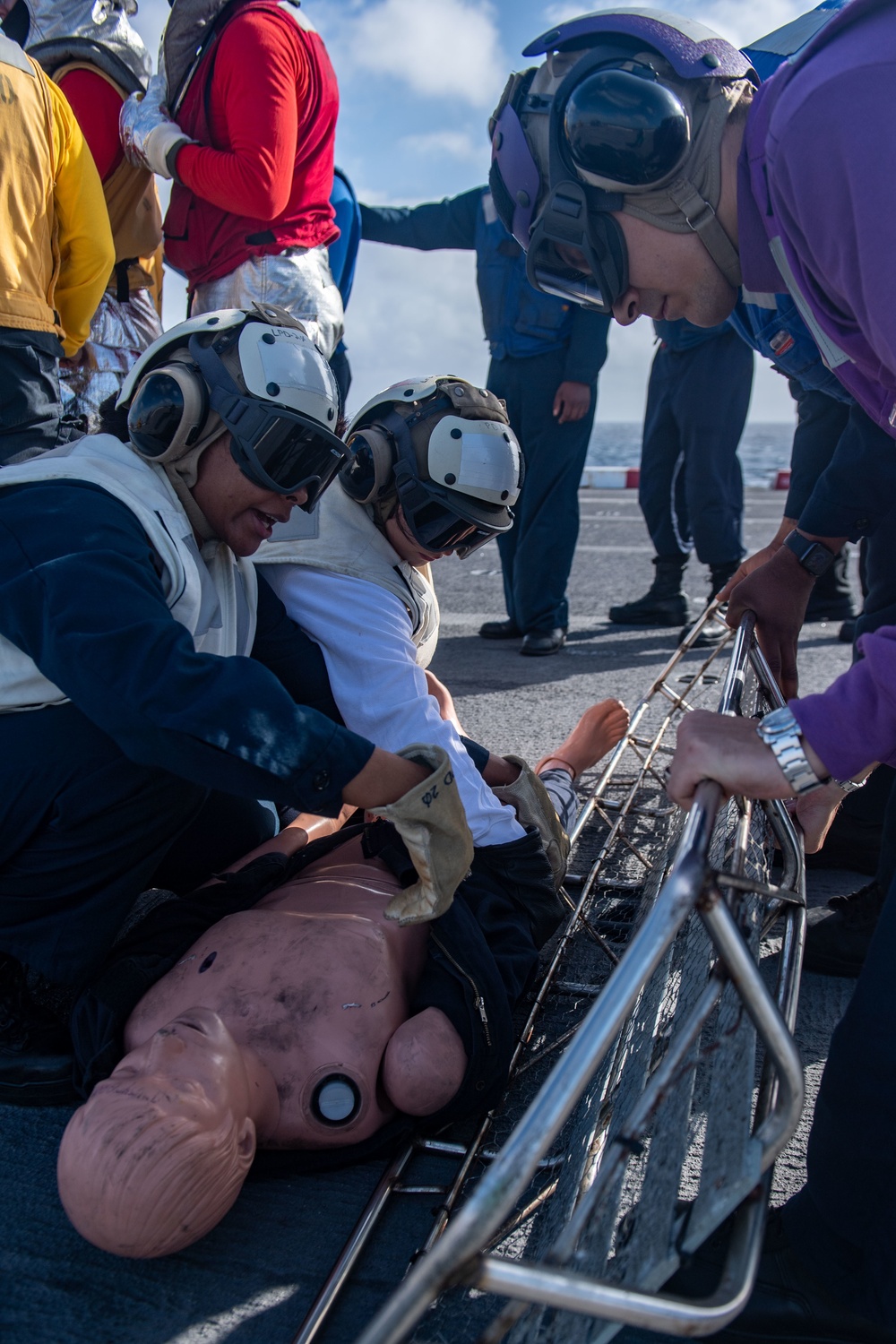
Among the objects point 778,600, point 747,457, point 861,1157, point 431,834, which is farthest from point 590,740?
point 747,457

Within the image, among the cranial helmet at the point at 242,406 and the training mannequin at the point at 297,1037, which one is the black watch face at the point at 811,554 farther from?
the cranial helmet at the point at 242,406

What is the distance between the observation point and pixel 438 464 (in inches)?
94.1

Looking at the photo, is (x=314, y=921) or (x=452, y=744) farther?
(x=452, y=744)

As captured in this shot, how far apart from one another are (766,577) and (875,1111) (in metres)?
1.37

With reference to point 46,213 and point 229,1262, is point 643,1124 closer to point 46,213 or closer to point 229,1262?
point 229,1262

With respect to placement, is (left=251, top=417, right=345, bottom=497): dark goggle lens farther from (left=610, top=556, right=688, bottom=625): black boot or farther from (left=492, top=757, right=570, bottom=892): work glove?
(left=610, top=556, right=688, bottom=625): black boot

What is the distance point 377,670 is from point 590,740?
1.03 m

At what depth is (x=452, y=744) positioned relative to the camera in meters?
2.24

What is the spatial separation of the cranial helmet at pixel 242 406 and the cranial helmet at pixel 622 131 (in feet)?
1.66

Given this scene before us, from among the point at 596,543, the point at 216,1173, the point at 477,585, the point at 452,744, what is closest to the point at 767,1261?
the point at 216,1173

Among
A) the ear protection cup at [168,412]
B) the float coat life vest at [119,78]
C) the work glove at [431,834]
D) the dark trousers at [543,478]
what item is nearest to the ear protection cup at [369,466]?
the ear protection cup at [168,412]

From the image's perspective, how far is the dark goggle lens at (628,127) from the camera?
157 centimetres

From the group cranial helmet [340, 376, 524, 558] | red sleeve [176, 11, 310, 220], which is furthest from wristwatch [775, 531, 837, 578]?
red sleeve [176, 11, 310, 220]

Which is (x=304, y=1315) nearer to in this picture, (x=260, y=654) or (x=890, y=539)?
(x=260, y=654)
